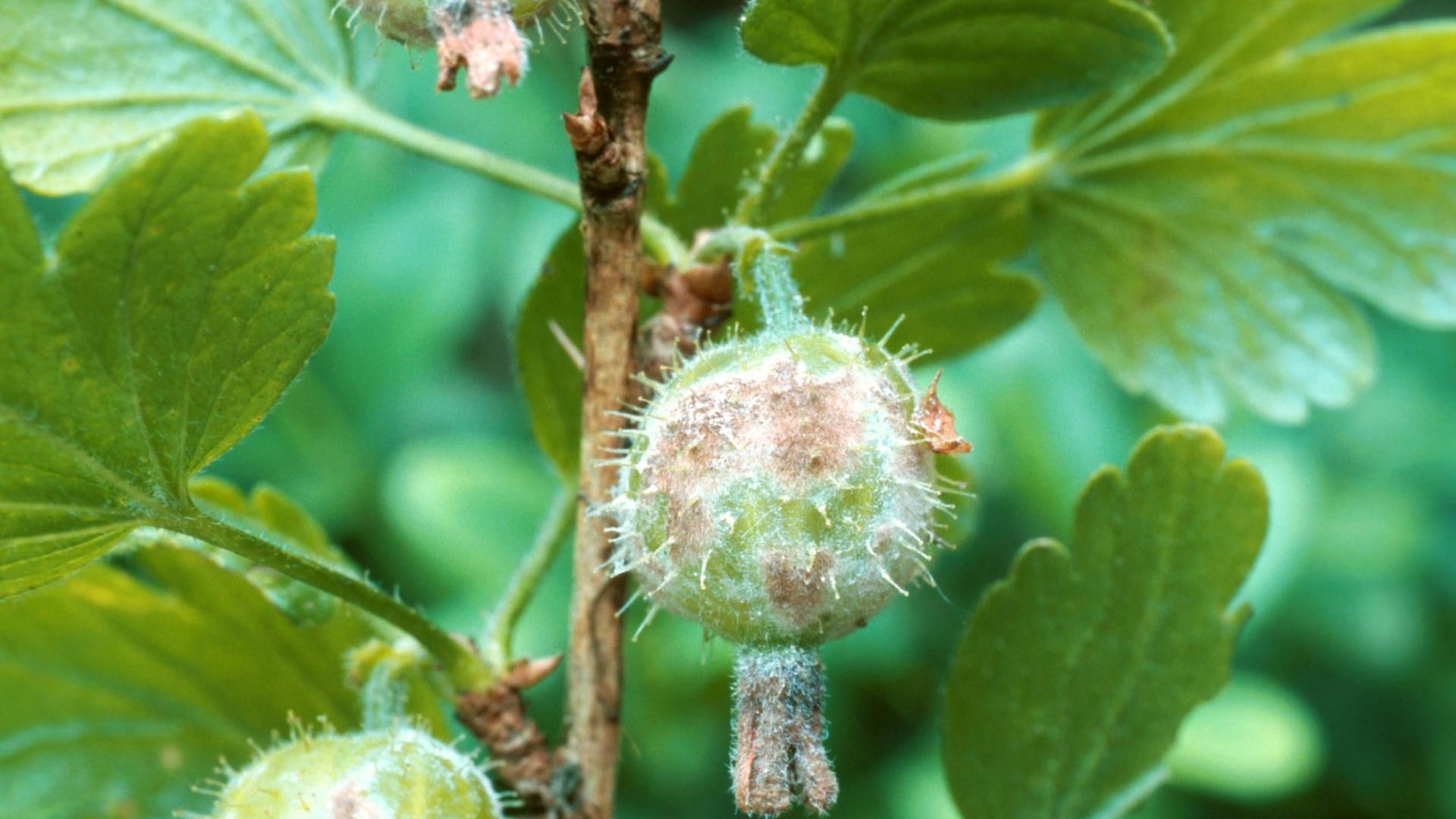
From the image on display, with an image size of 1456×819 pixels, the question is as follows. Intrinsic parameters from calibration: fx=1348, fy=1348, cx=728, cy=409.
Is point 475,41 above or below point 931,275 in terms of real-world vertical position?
above

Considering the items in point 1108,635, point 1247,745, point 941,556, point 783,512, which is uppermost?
point 783,512

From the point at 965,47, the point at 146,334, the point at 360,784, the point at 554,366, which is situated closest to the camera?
the point at 146,334

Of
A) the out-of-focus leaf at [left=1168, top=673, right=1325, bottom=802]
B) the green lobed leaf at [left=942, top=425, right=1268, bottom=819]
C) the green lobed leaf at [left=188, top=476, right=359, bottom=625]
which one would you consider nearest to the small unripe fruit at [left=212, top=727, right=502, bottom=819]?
the green lobed leaf at [left=188, top=476, right=359, bottom=625]

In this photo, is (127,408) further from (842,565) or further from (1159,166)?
(1159,166)

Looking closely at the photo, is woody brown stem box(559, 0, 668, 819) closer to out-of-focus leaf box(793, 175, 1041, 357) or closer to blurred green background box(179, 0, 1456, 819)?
out-of-focus leaf box(793, 175, 1041, 357)

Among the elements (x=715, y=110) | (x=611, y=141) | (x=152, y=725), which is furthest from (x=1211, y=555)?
(x=715, y=110)

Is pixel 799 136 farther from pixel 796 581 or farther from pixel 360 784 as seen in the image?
pixel 360 784

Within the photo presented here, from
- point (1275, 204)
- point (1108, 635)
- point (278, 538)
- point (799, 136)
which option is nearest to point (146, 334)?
point (278, 538)
